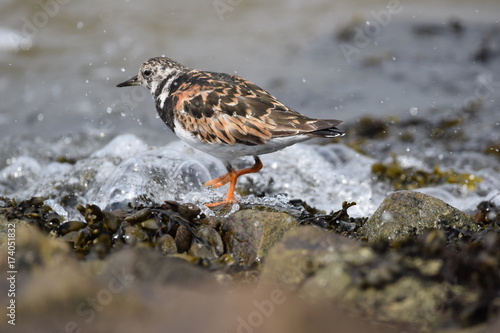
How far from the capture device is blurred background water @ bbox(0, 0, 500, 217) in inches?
371

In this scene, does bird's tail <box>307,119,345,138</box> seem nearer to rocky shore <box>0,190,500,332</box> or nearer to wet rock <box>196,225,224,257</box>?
wet rock <box>196,225,224,257</box>

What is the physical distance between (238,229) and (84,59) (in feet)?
28.5

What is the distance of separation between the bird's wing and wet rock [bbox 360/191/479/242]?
0.77m

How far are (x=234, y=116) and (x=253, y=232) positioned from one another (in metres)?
1.22

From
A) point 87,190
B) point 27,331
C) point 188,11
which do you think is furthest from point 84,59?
point 27,331

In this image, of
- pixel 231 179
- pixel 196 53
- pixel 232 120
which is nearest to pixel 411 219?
pixel 232 120

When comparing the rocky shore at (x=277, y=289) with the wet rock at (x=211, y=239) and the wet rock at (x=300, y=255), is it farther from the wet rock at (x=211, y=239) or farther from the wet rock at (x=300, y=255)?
the wet rock at (x=211, y=239)

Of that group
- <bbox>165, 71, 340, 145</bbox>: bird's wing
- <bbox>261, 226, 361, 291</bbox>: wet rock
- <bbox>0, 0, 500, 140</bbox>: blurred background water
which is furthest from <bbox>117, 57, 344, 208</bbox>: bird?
<bbox>0, 0, 500, 140</bbox>: blurred background water

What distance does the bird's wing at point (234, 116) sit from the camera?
15.3ft

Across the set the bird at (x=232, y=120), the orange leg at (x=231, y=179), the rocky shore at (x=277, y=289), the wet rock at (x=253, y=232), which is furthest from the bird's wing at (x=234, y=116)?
the rocky shore at (x=277, y=289)

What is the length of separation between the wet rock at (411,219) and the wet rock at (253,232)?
69cm

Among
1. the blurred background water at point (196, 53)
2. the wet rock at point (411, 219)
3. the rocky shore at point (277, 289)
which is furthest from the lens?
the blurred background water at point (196, 53)

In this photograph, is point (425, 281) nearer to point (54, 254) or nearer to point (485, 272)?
point (485, 272)

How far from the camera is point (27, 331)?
2.65m
